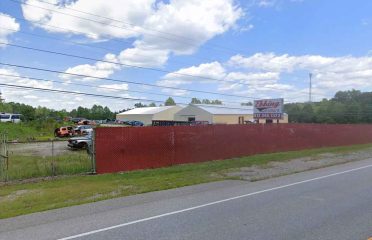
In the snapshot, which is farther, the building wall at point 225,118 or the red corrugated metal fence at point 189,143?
the building wall at point 225,118

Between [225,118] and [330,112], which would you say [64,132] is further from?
[330,112]

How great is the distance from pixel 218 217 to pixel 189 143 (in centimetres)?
Answer: 1228

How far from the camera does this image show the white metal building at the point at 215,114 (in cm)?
6969

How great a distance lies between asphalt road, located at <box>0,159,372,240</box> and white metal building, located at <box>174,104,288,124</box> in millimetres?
57802

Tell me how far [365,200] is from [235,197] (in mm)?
3000

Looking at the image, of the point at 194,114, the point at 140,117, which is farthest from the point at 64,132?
the point at 140,117

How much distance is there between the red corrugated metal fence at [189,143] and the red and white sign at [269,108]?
3348mm

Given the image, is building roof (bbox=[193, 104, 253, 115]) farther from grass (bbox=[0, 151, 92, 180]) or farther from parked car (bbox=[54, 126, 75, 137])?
grass (bbox=[0, 151, 92, 180])

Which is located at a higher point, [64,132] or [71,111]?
[71,111]

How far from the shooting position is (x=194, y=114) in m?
72.2

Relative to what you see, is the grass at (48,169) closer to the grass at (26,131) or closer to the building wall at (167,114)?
the grass at (26,131)

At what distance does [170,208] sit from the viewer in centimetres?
852

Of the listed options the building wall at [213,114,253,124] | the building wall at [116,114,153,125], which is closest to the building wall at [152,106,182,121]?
the building wall at [116,114,153,125]

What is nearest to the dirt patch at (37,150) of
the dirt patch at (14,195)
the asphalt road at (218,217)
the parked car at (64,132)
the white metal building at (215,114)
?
the dirt patch at (14,195)
